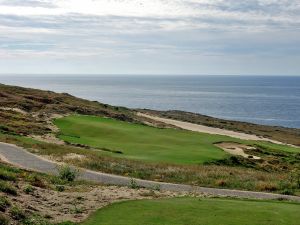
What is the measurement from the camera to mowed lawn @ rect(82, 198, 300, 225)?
16.5 m

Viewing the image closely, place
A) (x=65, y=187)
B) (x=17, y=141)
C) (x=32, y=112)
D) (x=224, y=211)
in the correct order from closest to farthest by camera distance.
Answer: (x=224, y=211), (x=65, y=187), (x=17, y=141), (x=32, y=112)

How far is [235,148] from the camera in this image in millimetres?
48688

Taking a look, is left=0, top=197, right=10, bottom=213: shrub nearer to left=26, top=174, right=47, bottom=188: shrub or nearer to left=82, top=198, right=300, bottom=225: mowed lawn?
left=82, top=198, right=300, bottom=225: mowed lawn

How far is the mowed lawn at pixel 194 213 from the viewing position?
650 inches

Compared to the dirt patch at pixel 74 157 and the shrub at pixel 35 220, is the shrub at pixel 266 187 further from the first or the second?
the shrub at pixel 35 220

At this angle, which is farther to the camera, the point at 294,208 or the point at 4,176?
the point at 4,176

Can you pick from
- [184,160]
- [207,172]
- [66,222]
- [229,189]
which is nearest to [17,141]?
[184,160]

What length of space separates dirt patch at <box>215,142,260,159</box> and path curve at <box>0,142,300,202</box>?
18148mm

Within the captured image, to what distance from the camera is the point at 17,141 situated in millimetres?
41375

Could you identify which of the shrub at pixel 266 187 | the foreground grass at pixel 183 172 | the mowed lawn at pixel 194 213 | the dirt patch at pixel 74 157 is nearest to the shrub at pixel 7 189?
the mowed lawn at pixel 194 213

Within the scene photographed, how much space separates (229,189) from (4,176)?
44.1 ft

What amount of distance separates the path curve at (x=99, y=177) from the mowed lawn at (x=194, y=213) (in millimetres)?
5168

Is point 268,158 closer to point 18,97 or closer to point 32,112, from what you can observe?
point 32,112

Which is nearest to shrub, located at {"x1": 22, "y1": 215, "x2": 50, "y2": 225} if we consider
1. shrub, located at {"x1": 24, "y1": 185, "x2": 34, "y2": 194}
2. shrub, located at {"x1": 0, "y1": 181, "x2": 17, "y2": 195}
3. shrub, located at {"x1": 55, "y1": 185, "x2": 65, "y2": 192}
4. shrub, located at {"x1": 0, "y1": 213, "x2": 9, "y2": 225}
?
shrub, located at {"x1": 0, "y1": 213, "x2": 9, "y2": 225}
